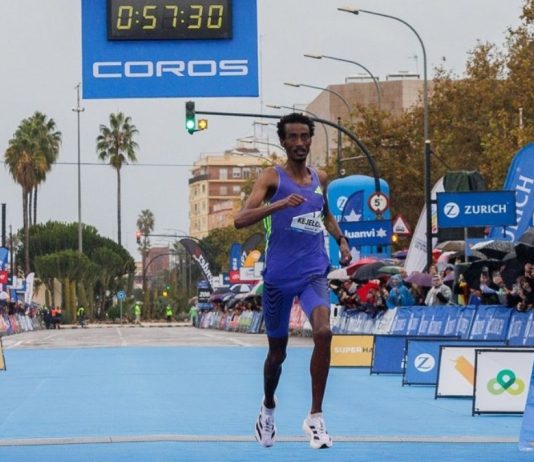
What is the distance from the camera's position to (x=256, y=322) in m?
65.1

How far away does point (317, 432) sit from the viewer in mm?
10125

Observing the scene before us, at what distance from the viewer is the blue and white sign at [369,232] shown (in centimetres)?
3959

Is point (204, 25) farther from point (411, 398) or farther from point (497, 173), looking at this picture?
point (497, 173)

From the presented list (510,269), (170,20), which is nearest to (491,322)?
(510,269)

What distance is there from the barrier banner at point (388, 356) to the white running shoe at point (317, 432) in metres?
14.1

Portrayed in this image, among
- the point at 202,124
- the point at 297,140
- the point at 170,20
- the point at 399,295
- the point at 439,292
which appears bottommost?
the point at 399,295

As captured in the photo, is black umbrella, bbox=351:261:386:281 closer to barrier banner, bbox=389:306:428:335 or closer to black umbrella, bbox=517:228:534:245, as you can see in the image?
barrier banner, bbox=389:306:428:335

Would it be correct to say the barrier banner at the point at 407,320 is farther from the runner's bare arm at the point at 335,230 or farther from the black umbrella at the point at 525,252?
the runner's bare arm at the point at 335,230

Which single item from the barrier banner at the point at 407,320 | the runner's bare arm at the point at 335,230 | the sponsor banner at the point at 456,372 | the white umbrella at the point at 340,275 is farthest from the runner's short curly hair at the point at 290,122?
the white umbrella at the point at 340,275

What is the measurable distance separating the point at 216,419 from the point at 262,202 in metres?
5.48

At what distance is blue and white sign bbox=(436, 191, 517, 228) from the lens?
29844 millimetres

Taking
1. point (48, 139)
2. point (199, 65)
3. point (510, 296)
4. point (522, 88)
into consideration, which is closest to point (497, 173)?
point (522, 88)

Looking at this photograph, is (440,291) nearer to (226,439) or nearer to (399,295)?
(399,295)

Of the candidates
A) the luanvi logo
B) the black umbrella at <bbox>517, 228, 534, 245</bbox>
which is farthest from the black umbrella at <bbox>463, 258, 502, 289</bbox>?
the luanvi logo
